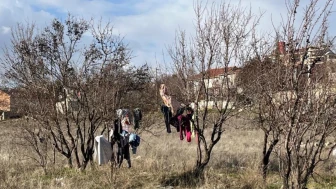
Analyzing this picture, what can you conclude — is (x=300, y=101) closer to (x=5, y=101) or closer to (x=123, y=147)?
(x=123, y=147)

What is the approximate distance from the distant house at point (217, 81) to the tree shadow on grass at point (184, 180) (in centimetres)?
161

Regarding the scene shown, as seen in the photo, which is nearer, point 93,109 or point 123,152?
point 123,152

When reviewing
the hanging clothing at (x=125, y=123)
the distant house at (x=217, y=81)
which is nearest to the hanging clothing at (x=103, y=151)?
the hanging clothing at (x=125, y=123)

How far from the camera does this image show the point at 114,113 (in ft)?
27.8

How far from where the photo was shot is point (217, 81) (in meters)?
9.30

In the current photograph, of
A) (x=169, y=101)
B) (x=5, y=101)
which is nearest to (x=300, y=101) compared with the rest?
(x=169, y=101)

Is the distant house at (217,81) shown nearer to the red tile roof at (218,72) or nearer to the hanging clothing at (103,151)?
the red tile roof at (218,72)

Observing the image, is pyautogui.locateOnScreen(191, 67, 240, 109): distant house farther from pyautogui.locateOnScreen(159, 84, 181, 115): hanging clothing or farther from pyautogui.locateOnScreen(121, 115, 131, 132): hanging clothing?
pyautogui.locateOnScreen(121, 115, 131, 132): hanging clothing

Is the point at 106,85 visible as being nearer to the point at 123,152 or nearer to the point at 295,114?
the point at 123,152

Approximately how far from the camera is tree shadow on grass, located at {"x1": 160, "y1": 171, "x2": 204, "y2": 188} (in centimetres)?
834

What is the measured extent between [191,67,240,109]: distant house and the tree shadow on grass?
5.29 feet

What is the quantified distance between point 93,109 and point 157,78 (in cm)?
189

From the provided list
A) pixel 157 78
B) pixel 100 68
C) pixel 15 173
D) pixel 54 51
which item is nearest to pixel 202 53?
pixel 157 78

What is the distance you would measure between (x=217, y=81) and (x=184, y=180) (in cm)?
233
